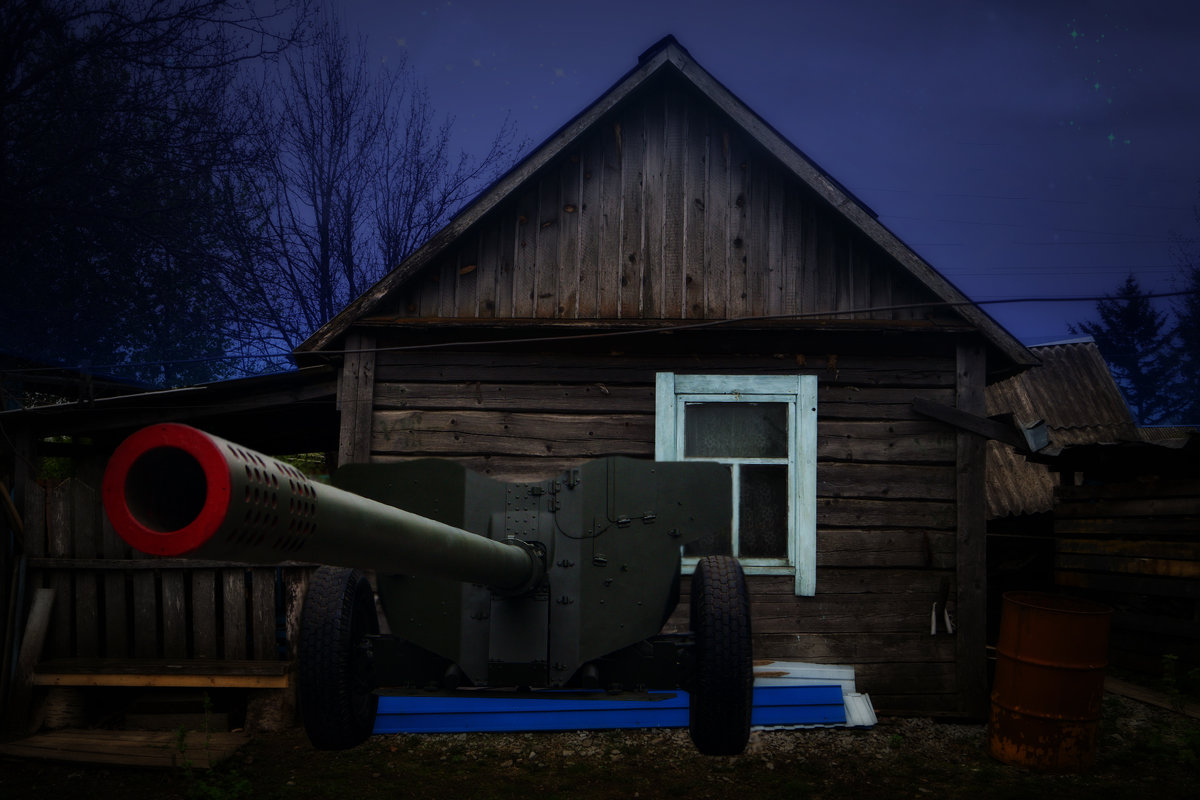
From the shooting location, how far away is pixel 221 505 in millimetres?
1660

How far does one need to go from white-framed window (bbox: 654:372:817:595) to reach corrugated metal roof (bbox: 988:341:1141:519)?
21.7 ft

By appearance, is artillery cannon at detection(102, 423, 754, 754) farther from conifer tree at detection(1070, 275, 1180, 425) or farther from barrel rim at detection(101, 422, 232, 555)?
conifer tree at detection(1070, 275, 1180, 425)

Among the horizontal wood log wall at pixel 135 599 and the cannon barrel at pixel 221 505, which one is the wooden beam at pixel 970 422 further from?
the cannon barrel at pixel 221 505

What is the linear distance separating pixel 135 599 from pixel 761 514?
5.15 m

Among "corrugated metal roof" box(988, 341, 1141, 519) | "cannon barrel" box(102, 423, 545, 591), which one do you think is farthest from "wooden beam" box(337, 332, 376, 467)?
"corrugated metal roof" box(988, 341, 1141, 519)

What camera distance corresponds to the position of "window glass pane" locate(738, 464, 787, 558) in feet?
22.3

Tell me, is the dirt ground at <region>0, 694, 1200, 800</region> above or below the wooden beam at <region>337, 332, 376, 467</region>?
below

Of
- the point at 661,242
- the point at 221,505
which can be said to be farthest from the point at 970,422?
the point at 221,505

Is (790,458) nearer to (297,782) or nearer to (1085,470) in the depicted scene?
(297,782)

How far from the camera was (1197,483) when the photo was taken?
8.52 meters

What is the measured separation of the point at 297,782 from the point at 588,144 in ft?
17.5

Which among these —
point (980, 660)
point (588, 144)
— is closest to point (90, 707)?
point (588, 144)

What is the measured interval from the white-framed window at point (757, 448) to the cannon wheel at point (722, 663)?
2.41m

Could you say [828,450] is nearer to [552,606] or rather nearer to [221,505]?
[552,606]
